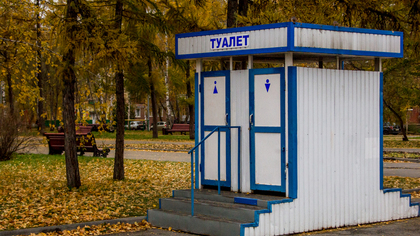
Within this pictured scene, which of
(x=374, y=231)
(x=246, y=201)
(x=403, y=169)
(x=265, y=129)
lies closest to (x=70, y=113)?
(x=265, y=129)

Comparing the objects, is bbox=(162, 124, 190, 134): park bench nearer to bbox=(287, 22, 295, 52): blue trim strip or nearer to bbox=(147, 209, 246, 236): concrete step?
bbox=(147, 209, 246, 236): concrete step

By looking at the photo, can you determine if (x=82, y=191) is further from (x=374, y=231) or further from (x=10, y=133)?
(x=10, y=133)

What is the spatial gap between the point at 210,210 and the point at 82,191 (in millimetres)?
4362

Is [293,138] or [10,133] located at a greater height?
[293,138]

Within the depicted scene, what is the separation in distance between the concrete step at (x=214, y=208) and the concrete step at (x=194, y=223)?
0.38ft

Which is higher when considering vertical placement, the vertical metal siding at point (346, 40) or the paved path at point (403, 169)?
the vertical metal siding at point (346, 40)

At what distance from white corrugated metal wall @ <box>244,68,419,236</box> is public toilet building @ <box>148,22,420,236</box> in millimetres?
16

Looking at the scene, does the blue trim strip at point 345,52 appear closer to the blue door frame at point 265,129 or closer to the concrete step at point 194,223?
the blue door frame at point 265,129

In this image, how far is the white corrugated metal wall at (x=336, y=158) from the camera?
796 centimetres

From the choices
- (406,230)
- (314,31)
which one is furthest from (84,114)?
(406,230)

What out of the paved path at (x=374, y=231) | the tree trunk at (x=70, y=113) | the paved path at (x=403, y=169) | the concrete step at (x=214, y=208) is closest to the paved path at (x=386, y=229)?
the paved path at (x=374, y=231)

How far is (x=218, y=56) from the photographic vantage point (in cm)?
862

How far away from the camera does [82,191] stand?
11.4 m

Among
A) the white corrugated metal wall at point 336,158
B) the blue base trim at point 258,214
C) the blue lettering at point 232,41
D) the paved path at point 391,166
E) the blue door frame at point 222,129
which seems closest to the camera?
the blue base trim at point 258,214
